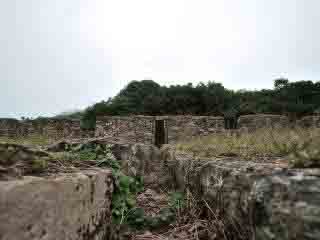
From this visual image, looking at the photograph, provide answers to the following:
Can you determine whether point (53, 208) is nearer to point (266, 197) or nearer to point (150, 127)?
point (266, 197)

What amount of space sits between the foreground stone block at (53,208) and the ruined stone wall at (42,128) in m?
6.73

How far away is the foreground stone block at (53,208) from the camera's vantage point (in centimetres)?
93

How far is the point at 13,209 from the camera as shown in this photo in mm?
939

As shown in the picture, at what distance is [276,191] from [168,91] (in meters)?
22.2

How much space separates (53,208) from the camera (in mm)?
1134

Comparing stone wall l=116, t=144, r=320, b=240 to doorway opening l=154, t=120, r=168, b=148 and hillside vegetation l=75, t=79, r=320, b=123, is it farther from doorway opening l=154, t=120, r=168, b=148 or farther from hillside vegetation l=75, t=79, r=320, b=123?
hillside vegetation l=75, t=79, r=320, b=123

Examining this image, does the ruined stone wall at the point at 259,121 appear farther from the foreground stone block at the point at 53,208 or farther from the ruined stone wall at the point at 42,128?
the foreground stone block at the point at 53,208

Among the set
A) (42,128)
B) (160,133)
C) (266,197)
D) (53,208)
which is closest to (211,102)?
(160,133)

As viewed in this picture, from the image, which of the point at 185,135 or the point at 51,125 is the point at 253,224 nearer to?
the point at 185,135

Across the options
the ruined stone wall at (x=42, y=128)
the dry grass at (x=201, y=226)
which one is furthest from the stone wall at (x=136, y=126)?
the dry grass at (x=201, y=226)

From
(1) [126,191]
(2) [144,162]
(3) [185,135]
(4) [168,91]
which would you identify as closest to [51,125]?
(3) [185,135]

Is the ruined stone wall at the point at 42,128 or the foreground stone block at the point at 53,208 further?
the ruined stone wall at the point at 42,128

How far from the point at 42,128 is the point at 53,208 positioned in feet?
25.4

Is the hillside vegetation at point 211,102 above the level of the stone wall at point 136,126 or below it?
above
